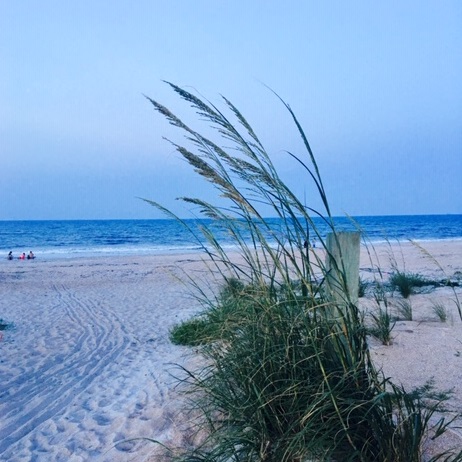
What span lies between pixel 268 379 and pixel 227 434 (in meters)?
0.32

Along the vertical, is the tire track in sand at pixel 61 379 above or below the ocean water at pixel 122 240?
below

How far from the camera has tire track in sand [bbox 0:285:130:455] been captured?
12.6 feet

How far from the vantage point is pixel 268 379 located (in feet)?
7.36

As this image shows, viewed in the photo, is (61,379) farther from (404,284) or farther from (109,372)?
(404,284)

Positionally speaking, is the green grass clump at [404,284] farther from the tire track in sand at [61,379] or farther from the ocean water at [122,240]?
the tire track in sand at [61,379]

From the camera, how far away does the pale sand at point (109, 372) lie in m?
3.30

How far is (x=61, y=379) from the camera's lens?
195 inches

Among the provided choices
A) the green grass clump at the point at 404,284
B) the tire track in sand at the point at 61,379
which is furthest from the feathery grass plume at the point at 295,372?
the green grass clump at the point at 404,284

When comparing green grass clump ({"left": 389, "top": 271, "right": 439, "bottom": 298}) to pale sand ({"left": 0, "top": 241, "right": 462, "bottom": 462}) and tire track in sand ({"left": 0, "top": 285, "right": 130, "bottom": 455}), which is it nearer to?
pale sand ({"left": 0, "top": 241, "right": 462, "bottom": 462})

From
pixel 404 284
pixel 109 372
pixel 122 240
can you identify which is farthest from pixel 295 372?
pixel 122 240

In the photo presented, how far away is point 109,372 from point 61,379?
1.57 feet

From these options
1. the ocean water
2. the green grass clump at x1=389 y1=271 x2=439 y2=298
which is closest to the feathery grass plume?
the ocean water

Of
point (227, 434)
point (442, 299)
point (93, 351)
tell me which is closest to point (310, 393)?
point (227, 434)

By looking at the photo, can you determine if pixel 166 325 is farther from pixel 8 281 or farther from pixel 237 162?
pixel 8 281
